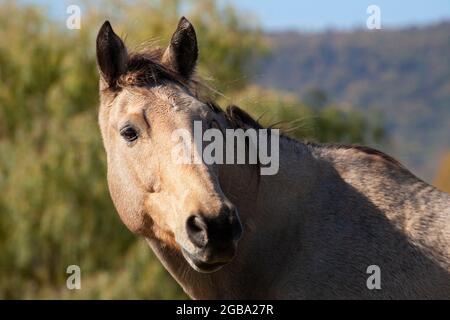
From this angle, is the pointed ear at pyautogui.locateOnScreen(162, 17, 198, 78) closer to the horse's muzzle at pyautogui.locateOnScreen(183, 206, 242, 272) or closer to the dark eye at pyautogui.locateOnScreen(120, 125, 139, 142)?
the dark eye at pyautogui.locateOnScreen(120, 125, 139, 142)

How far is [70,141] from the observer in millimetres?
18422

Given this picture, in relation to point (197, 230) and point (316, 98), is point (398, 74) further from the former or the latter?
point (197, 230)

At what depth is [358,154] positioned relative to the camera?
548 centimetres

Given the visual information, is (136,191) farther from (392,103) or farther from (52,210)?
(392,103)

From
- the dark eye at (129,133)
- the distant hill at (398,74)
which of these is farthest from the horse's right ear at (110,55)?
the distant hill at (398,74)

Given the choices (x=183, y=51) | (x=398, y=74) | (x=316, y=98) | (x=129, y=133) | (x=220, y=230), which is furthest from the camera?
(x=398, y=74)

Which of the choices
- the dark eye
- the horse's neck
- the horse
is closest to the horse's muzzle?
the horse

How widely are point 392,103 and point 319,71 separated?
53.4 feet

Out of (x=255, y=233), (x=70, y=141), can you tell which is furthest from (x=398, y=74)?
(x=255, y=233)

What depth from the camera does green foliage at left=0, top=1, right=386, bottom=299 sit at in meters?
18.2

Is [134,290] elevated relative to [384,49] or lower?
lower

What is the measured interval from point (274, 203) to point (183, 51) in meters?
1.29

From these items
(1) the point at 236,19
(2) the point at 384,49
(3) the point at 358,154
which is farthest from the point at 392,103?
(3) the point at 358,154

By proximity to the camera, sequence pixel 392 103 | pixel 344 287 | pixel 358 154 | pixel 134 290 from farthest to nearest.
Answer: pixel 392 103 < pixel 134 290 < pixel 358 154 < pixel 344 287
